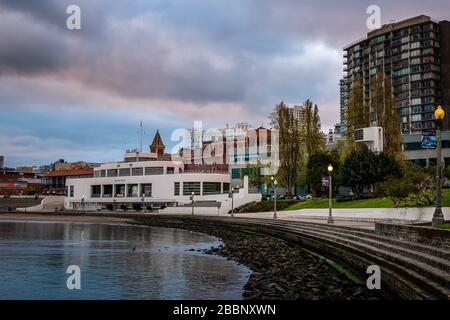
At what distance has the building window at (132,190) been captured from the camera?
135913 millimetres

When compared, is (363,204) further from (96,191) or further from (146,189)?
(96,191)

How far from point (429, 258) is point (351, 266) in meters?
6.26

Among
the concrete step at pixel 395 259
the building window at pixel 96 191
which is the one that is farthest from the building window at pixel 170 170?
the concrete step at pixel 395 259

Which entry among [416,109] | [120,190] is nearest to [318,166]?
[120,190]

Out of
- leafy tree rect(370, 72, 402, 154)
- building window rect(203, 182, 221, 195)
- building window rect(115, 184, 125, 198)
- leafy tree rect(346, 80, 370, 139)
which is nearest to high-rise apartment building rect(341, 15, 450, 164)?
building window rect(203, 182, 221, 195)

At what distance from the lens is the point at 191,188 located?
122 m

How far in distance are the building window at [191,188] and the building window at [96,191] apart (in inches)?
1508

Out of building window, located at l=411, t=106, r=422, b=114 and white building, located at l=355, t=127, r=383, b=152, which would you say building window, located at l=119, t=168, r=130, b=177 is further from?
building window, located at l=411, t=106, r=422, b=114

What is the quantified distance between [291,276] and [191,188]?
100022mm

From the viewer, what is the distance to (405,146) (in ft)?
353

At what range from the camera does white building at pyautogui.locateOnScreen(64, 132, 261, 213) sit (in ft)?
366

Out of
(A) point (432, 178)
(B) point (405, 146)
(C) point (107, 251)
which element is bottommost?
(C) point (107, 251)
